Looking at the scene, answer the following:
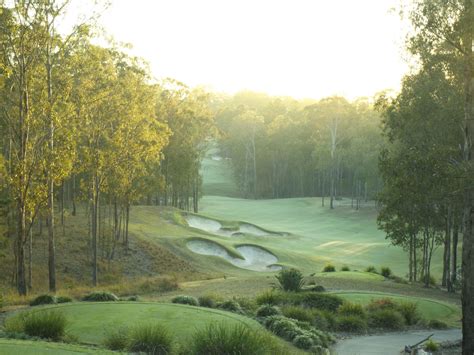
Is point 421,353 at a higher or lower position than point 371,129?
lower

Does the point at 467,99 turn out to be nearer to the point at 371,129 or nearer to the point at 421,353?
the point at 421,353

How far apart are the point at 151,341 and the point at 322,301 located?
36.3 ft

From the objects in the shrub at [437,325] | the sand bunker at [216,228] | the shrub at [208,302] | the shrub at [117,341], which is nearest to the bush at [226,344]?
the shrub at [117,341]

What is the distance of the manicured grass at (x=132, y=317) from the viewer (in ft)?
45.4

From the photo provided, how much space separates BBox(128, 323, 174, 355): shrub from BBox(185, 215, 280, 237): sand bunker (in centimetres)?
4544

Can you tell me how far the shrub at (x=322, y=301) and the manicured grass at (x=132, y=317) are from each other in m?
5.92

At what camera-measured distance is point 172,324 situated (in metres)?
14.6

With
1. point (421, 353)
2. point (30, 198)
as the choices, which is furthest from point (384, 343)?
point (30, 198)

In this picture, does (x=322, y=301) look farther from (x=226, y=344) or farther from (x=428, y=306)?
(x=226, y=344)

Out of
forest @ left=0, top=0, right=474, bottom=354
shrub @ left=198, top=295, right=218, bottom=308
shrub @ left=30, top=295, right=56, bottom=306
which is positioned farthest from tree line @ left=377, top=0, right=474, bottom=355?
shrub @ left=30, top=295, right=56, bottom=306

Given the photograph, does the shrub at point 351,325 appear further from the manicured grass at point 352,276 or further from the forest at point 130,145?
the manicured grass at point 352,276

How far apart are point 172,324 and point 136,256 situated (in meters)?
26.9

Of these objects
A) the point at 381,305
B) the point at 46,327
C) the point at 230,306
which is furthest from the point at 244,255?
the point at 46,327

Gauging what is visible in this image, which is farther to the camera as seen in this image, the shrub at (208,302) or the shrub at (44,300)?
the shrub at (208,302)
